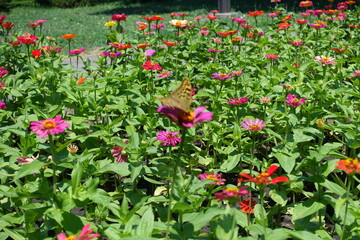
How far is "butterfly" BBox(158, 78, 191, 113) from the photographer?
3.95 ft

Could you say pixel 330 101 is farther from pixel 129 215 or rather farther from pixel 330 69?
pixel 129 215

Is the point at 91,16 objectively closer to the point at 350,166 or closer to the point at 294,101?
the point at 294,101

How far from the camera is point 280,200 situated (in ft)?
7.13

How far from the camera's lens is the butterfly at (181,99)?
121 cm

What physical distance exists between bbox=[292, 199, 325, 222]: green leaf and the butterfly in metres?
0.88

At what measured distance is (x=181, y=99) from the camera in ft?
4.08

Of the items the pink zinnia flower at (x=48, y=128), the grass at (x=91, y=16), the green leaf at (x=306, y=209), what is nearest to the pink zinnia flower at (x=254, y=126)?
the green leaf at (x=306, y=209)

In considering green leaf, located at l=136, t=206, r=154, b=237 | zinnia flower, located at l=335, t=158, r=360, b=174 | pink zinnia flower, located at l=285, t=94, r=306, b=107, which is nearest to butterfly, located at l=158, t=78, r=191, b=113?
green leaf, located at l=136, t=206, r=154, b=237

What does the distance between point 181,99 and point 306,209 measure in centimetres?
96

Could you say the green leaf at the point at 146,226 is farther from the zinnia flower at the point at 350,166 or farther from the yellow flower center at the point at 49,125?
the zinnia flower at the point at 350,166

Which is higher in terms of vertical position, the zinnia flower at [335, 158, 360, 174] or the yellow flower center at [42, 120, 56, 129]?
the yellow flower center at [42, 120, 56, 129]

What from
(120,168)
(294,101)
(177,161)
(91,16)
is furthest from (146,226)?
(91,16)

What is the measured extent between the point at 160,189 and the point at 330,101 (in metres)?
1.29

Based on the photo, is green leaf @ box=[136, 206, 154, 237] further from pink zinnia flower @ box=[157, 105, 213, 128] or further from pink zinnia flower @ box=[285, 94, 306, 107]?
pink zinnia flower @ box=[285, 94, 306, 107]
